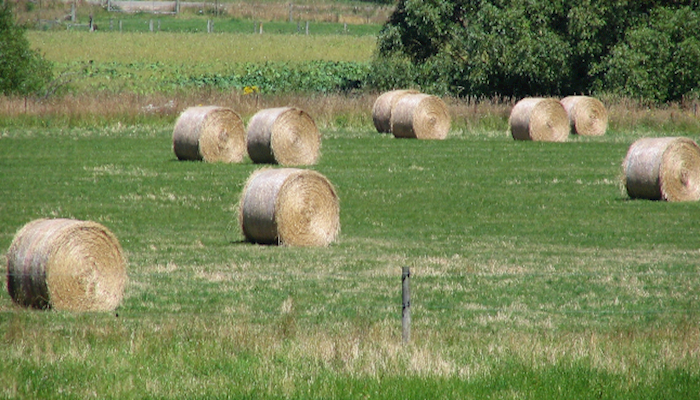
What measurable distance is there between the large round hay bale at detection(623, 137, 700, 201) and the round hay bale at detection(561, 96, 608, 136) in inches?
602

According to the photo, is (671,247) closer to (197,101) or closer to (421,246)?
(421,246)

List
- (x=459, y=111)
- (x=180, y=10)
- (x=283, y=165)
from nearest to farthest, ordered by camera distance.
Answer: (x=283, y=165) → (x=459, y=111) → (x=180, y=10)

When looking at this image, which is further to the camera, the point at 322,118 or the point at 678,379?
the point at 322,118

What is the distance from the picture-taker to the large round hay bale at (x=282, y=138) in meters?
27.6

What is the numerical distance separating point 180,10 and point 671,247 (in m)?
93.8

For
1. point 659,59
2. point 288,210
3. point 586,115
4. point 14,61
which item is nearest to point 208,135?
point 288,210

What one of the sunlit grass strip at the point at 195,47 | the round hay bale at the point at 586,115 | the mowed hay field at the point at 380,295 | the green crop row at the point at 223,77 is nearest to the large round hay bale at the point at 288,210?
the mowed hay field at the point at 380,295

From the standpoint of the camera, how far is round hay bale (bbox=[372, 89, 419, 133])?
1469 inches

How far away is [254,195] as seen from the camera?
54.1ft

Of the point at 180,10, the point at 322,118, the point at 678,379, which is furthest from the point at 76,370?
the point at 180,10

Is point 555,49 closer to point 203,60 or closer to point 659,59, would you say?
→ point 659,59

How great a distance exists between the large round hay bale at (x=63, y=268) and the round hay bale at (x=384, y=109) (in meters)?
26.1

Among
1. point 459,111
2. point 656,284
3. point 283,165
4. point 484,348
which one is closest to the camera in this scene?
point 484,348

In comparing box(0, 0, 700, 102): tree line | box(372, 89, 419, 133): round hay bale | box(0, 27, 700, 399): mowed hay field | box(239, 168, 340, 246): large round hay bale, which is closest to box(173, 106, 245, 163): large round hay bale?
box(0, 27, 700, 399): mowed hay field
